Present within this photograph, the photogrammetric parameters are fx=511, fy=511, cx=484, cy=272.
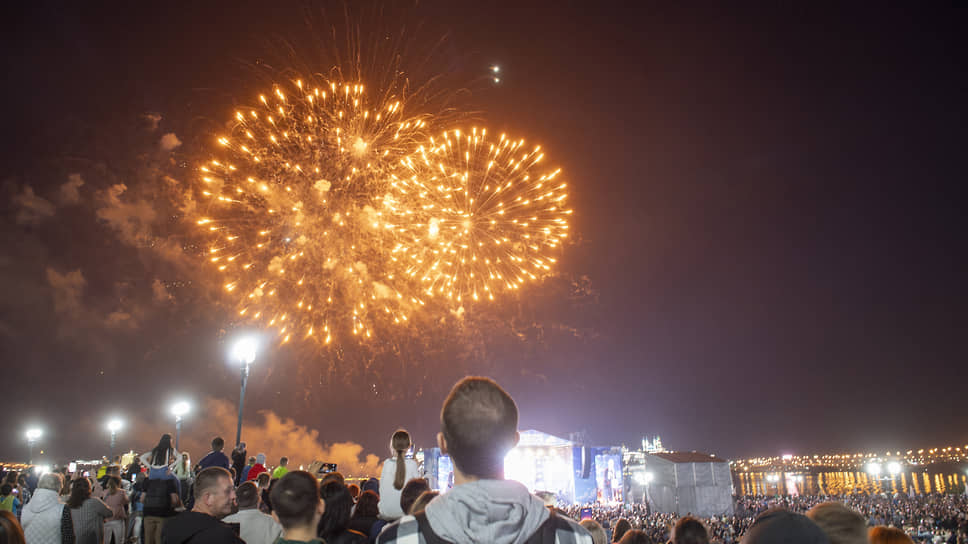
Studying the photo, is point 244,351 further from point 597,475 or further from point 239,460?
point 597,475

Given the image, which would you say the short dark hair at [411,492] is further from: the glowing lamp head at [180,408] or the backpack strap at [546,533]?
the glowing lamp head at [180,408]

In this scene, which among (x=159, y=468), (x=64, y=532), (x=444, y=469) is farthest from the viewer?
(x=444, y=469)

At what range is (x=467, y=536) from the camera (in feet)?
6.26

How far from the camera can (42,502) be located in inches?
249

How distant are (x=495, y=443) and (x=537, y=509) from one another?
12.2 inches

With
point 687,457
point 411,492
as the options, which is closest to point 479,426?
point 411,492

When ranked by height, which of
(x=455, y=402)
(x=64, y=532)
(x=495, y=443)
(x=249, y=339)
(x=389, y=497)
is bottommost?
(x=64, y=532)

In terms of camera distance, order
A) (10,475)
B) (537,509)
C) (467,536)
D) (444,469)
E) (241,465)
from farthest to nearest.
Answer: (444,469) < (10,475) < (241,465) < (537,509) < (467,536)

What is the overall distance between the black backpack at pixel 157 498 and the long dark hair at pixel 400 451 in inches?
171

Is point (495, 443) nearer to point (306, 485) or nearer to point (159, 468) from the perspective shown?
point (306, 485)

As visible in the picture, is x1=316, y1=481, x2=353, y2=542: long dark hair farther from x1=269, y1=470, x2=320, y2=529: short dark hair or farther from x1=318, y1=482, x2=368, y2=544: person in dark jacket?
x1=269, y1=470, x2=320, y2=529: short dark hair

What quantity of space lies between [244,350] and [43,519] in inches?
313

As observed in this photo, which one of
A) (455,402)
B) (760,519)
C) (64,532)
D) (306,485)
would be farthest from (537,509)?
(64,532)

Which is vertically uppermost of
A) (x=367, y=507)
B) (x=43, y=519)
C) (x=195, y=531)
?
(x=195, y=531)
